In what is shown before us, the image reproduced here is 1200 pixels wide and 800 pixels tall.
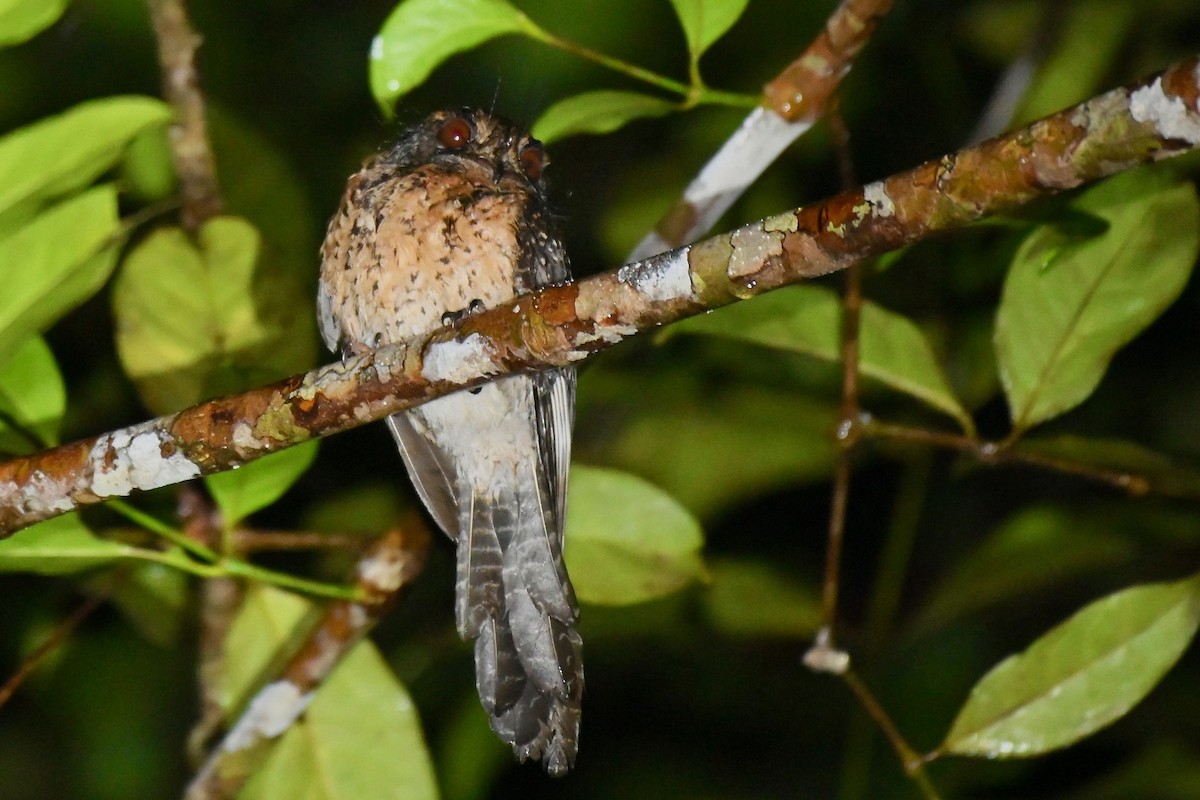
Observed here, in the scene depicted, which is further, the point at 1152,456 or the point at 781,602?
the point at 781,602

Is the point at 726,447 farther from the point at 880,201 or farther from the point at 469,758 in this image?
the point at 880,201

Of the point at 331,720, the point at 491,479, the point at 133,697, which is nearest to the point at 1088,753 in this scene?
the point at 491,479

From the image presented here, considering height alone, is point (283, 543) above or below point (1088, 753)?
above

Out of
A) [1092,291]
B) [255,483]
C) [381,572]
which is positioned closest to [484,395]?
[381,572]

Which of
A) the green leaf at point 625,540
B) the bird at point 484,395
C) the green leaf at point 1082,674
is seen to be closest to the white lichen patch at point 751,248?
the green leaf at point 625,540

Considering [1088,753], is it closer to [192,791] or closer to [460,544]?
[460,544]

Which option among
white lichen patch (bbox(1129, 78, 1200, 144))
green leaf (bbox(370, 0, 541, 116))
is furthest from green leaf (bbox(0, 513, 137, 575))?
white lichen patch (bbox(1129, 78, 1200, 144))
